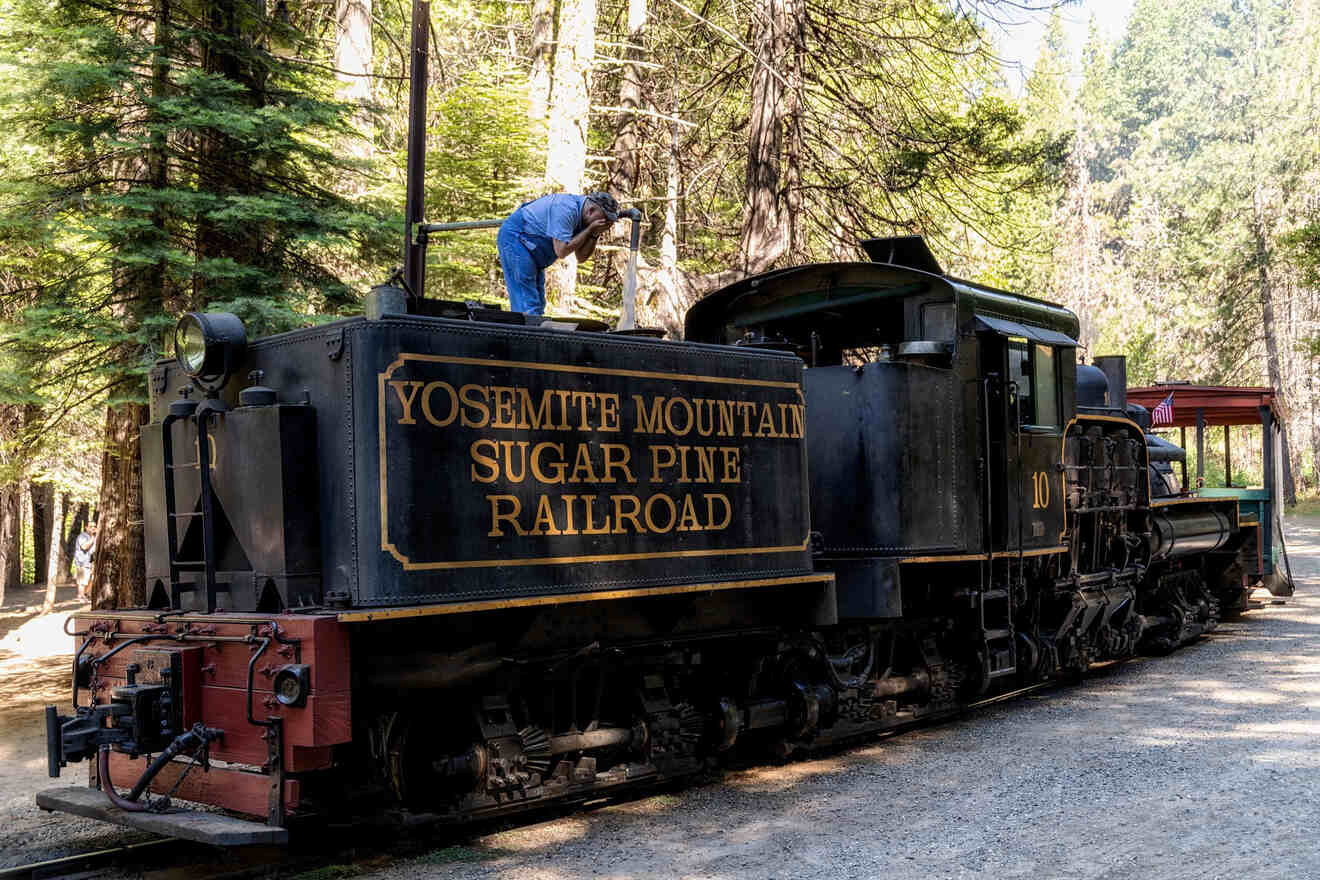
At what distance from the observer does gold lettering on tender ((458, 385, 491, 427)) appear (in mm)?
6160

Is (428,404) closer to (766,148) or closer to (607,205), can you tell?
(607,205)

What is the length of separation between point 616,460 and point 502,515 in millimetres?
911

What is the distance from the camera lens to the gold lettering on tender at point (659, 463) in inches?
283

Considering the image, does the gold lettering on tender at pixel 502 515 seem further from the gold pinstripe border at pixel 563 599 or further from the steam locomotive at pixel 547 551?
the gold pinstripe border at pixel 563 599

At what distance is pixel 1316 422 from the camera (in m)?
47.1

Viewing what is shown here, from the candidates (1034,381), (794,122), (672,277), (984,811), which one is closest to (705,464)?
(984,811)

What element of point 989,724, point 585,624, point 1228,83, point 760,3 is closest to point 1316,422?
point 1228,83

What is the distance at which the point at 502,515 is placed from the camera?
6.31m

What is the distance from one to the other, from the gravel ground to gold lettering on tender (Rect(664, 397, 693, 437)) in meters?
2.24

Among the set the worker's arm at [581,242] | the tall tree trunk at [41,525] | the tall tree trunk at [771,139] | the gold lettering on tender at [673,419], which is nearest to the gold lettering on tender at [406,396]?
the gold lettering on tender at [673,419]

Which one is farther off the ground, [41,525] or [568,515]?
[568,515]

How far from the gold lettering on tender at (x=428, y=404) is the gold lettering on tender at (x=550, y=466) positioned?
56 centimetres

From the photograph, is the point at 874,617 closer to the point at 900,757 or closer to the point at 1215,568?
the point at 900,757

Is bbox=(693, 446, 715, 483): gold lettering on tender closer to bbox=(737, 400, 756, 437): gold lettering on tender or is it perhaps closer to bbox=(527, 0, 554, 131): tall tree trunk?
bbox=(737, 400, 756, 437): gold lettering on tender
